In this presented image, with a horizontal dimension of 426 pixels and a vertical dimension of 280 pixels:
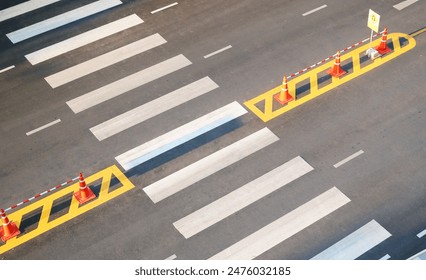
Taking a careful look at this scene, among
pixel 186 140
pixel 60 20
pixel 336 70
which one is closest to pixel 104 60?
pixel 60 20

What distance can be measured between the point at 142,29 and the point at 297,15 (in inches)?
248

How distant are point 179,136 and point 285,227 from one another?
17.1 ft

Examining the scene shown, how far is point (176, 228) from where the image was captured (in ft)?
71.3

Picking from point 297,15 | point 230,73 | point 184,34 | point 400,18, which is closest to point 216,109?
point 230,73

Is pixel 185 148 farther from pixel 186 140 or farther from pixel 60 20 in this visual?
pixel 60 20

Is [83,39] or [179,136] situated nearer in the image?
[179,136]

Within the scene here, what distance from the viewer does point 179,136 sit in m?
24.7

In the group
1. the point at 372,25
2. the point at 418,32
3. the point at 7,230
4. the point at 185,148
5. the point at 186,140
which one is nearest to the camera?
the point at 7,230

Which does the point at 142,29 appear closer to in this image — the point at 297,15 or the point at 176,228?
the point at 297,15

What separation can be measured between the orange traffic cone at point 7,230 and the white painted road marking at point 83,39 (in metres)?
8.43

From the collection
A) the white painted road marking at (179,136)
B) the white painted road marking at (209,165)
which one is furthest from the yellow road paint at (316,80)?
the white painted road marking at (209,165)

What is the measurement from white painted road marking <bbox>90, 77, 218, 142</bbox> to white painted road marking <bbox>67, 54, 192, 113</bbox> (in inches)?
45.6

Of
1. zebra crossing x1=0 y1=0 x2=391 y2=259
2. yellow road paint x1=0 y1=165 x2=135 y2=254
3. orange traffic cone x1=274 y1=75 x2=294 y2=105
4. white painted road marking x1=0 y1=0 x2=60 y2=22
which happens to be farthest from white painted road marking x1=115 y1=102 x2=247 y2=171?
white painted road marking x1=0 y1=0 x2=60 y2=22

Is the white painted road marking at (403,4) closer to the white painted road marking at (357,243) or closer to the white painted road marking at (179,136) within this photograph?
the white painted road marking at (179,136)
